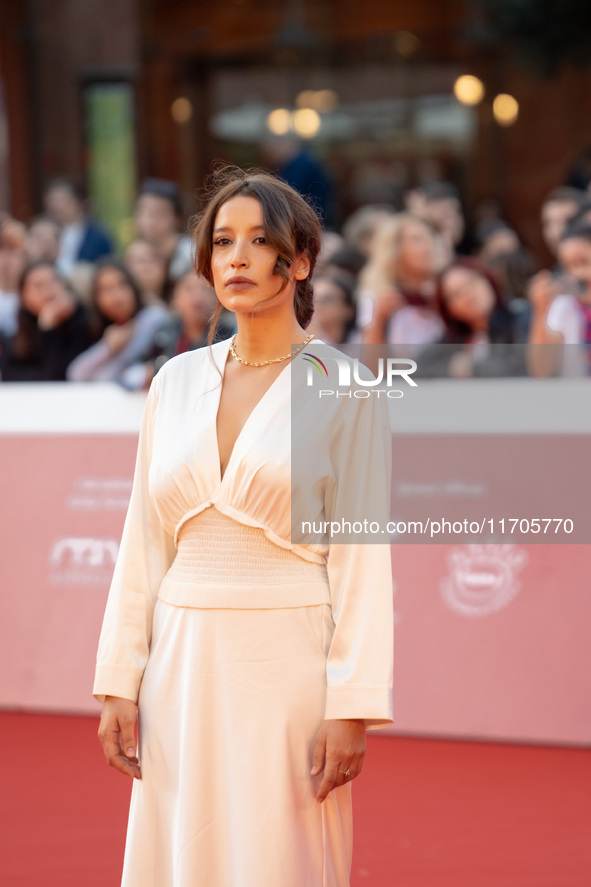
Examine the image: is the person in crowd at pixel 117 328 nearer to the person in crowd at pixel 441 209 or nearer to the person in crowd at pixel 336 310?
the person in crowd at pixel 336 310

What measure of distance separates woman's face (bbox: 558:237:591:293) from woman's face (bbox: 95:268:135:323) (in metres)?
2.18

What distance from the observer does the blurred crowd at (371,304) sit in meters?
5.03

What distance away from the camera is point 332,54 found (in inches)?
446

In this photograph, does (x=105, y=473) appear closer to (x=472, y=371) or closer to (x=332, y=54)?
(x=472, y=371)

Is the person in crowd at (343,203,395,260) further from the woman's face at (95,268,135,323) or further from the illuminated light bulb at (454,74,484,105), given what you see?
the illuminated light bulb at (454,74,484,105)

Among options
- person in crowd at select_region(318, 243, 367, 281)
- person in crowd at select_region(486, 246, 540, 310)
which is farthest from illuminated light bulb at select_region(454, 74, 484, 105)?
person in crowd at select_region(318, 243, 367, 281)

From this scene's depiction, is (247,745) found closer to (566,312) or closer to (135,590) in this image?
(135,590)

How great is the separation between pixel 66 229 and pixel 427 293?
11.4 ft

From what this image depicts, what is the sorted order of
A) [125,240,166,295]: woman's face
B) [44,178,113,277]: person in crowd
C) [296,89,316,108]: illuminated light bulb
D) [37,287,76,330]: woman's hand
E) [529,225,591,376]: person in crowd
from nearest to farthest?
[529,225,591,376]: person in crowd
[37,287,76,330]: woman's hand
[125,240,166,295]: woman's face
[44,178,113,277]: person in crowd
[296,89,316,108]: illuminated light bulb

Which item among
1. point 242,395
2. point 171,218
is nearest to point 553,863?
point 242,395

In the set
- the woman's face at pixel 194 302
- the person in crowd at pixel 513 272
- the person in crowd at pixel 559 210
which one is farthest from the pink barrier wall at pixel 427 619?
the person in crowd at pixel 559 210

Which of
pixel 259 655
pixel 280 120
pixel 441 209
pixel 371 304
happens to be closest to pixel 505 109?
pixel 280 120

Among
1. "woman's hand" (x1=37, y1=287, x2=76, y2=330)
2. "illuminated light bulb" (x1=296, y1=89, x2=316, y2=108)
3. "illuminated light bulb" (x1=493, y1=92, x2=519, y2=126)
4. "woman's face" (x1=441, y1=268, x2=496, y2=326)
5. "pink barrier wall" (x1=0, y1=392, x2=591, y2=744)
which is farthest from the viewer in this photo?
"illuminated light bulb" (x1=296, y1=89, x2=316, y2=108)

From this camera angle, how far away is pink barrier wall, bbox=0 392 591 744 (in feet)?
13.6
